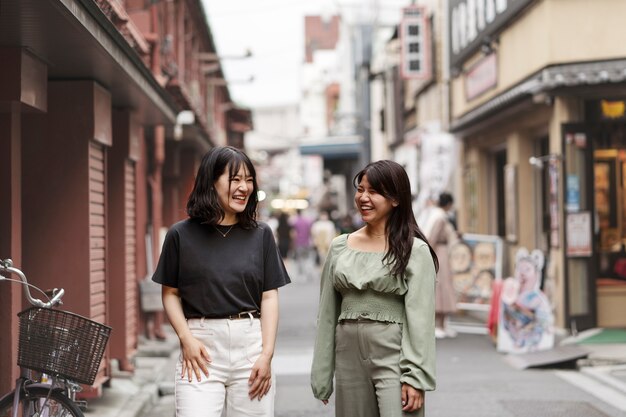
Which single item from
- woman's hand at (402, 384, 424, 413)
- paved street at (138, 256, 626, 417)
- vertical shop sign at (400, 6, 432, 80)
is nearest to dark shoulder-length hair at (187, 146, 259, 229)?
woman's hand at (402, 384, 424, 413)

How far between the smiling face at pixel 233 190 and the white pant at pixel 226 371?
524 millimetres

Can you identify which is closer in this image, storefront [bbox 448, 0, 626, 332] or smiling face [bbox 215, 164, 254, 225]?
smiling face [bbox 215, 164, 254, 225]

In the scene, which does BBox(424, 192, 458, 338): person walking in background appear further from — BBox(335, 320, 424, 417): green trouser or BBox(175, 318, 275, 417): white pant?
BBox(175, 318, 275, 417): white pant

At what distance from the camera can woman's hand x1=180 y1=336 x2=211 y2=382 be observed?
185 inches

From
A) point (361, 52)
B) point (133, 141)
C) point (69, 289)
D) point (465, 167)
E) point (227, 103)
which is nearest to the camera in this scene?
point (69, 289)

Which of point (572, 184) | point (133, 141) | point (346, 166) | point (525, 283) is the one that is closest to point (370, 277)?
point (133, 141)

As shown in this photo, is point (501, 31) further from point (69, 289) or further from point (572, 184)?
point (69, 289)

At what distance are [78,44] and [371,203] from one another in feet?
10.6

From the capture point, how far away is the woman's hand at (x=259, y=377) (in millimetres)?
4754

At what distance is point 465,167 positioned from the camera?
23.3 meters

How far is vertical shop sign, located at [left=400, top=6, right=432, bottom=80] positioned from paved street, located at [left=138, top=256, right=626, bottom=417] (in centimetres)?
1197

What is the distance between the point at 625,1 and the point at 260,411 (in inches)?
450

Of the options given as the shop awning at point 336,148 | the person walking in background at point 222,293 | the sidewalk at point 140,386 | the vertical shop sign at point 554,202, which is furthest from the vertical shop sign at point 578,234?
the shop awning at point 336,148

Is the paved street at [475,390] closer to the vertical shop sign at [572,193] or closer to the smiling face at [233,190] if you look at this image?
the vertical shop sign at [572,193]
